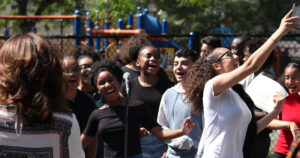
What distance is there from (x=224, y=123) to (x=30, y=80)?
76.0 inches

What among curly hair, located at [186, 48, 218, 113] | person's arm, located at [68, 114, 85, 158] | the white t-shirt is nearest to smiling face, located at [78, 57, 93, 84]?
curly hair, located at [186, 48, 218, 113]

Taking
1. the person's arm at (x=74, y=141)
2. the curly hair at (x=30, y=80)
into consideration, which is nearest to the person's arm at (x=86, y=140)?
the person's arm at (x=74, y=141)

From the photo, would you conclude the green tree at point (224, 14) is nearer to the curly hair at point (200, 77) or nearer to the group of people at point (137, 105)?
the group of people at point (137, 105)

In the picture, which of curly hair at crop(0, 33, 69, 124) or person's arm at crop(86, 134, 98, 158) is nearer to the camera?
curly hair at crop(0, 33, 69, 124)

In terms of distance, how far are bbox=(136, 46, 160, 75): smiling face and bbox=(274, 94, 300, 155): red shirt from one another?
1573 millimetres

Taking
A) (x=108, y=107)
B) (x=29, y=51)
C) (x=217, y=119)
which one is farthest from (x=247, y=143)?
(x=29, y=51)

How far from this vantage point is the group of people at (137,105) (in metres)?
2.30

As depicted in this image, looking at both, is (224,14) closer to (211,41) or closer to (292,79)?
(211,41)

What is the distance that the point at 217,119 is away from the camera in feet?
12.4

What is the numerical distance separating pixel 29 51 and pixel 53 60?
0.12 m

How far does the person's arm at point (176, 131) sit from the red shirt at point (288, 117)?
1.57m

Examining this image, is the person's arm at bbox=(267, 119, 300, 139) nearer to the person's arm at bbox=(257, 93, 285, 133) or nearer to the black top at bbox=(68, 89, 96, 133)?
the person's arm at bbox=(257, 93, 285, 133)

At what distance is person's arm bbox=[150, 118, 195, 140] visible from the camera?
12.9 feet

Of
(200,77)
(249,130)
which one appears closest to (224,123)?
(249,130)
